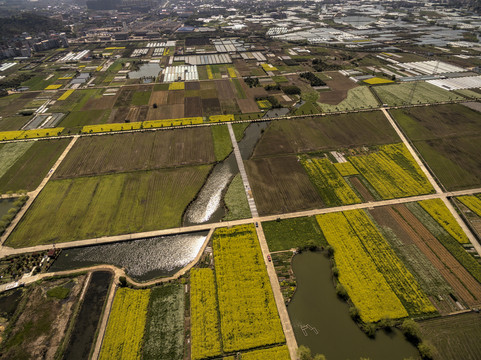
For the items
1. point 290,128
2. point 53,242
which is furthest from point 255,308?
point 290,128

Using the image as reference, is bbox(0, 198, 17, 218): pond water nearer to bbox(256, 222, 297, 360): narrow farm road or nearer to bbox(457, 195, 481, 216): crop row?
bbox(256, 222, 297, 360): narrow farm road

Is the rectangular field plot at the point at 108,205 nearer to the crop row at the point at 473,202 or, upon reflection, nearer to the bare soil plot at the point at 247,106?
the bare soil plot at the point at 247,106

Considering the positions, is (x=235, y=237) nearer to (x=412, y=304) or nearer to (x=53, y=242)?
(x=412, y=304)

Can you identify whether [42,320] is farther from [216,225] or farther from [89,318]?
[216,225]

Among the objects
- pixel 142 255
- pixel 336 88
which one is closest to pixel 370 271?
pixel 142 255

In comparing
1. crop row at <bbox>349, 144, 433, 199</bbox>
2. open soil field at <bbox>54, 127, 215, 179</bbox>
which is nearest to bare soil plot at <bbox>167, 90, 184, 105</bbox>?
open soil field at <bbox>54, 127, 215, 179</bbox>
